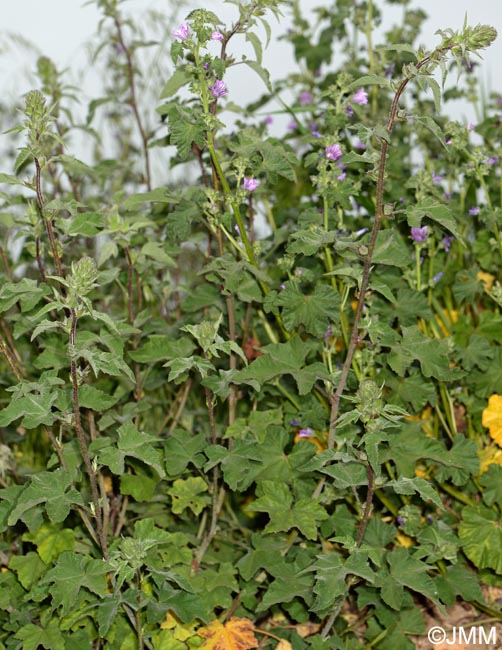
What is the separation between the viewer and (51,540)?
2.58m

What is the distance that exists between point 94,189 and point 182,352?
2322 millimetres

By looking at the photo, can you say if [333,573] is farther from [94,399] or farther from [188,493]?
[94,399]

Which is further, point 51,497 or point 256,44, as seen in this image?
point 256,44

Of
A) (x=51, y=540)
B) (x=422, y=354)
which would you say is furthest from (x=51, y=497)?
(x=422, y=354)

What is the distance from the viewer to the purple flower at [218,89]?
2459mm

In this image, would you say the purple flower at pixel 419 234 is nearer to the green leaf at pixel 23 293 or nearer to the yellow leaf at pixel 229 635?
the green leaf at pixel 23 293

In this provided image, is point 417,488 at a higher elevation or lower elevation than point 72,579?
higher

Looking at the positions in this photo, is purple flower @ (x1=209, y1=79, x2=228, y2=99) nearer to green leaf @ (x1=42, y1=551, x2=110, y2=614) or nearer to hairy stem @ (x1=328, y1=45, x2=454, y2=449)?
hairy stem @ (x1=328, y1=45, x2=454, y2=449)

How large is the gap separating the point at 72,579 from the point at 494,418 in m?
1.34

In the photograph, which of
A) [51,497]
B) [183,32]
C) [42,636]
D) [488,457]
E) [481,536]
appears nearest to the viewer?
[51,497]

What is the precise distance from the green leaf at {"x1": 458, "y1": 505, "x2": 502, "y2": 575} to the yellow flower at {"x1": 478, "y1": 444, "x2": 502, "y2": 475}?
0.23 metres

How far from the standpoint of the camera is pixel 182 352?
2.67 meters

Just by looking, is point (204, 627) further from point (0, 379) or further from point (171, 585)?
point (0, 379)

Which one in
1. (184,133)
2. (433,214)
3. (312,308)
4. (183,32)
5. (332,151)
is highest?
(183,32)
